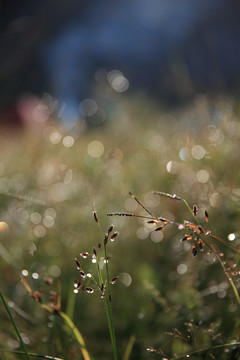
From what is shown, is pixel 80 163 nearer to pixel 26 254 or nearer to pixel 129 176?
pixel 129 176

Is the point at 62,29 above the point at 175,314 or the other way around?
the other way around

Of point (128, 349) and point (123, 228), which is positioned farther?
point (123, 228)

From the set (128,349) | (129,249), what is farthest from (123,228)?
(128,349)

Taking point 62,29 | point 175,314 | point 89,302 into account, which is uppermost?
point 175,314

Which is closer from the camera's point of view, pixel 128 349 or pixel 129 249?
pixel 128 349

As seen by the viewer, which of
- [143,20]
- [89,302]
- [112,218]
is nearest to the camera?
[89,302]

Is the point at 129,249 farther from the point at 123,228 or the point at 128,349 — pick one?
the point at 128,349

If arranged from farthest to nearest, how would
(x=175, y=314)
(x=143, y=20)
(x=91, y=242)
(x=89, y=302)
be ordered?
(x=143, y=20) → (x=91, y=242) → (x=89, y=302) → (x=175, y=314)

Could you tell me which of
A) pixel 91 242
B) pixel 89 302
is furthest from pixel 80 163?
pixel 89 302
